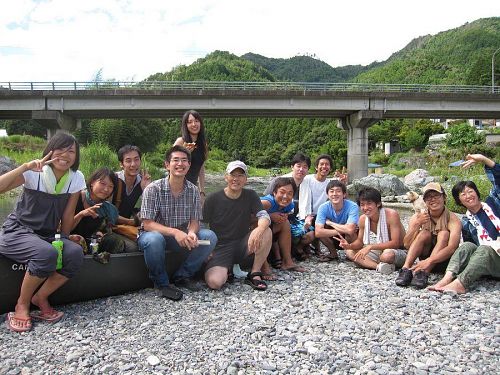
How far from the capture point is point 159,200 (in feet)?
15.3

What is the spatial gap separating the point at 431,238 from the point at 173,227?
3.15 meters

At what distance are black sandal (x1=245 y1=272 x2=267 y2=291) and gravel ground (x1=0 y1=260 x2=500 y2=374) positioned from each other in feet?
0.24

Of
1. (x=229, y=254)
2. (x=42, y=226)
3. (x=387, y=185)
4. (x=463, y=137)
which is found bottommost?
(x=387, y=185)

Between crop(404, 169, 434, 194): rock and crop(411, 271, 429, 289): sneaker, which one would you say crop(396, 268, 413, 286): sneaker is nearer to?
crop(411, 271, 429, 289): sneaker

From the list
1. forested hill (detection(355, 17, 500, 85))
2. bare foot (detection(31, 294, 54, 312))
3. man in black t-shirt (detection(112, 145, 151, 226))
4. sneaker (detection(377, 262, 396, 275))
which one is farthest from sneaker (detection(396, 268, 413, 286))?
forested hill (detection(355, 17, 500, 85))

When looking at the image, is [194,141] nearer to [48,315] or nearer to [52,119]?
[48,315]

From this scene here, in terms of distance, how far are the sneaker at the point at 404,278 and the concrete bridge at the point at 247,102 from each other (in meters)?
26.3

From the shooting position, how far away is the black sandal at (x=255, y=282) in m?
4.88

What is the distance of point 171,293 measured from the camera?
15.0 ft

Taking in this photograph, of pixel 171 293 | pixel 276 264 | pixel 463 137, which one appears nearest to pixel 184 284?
pixel 171 293

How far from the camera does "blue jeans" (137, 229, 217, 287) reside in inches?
177

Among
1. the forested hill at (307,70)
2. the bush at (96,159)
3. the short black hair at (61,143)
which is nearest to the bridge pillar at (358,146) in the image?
the bush at (96,159)

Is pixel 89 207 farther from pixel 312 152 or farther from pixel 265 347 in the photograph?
pixel 312 152

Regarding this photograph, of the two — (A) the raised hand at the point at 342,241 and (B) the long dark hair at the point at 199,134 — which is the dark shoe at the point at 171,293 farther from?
(A) the raised hand at the point at 342,241
